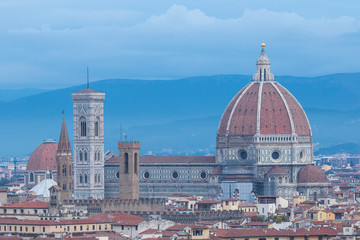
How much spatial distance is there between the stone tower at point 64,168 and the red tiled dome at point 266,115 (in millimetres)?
22354

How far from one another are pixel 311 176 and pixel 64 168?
27567 millimetres

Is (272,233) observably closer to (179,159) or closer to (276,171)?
(276,171)

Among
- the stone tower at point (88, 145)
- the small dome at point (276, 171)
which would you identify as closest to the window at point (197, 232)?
the small dome at point (276, 171)

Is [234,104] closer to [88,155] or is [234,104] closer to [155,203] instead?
[88,155]

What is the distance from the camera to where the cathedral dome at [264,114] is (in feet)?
508

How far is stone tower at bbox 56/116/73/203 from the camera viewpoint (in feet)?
445

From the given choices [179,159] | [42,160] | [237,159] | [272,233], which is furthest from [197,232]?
[42,160]

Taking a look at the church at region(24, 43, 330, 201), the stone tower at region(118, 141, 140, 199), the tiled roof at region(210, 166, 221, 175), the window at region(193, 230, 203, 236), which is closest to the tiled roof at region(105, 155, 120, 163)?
the church at region(24, 43, 330, 201)

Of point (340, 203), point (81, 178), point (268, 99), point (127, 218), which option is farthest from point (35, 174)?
point (127, 218)

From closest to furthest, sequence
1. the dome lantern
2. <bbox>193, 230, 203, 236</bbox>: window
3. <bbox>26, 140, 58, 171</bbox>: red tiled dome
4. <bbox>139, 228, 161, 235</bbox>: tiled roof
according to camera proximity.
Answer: <bbox>193, 230, 203, 236</bbox>: window
<bbox>139, 228, 161, 235</bbox>: tiled roof
the dome lantern
<bbox>26, 140, 58, 171</bbox>: red tiled dome

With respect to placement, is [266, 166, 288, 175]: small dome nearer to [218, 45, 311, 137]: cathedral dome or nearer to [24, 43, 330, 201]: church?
[24, 43, 330, 201]: church

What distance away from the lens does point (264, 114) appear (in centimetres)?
15512

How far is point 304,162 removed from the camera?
156 meters

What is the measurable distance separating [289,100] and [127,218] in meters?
59.8
